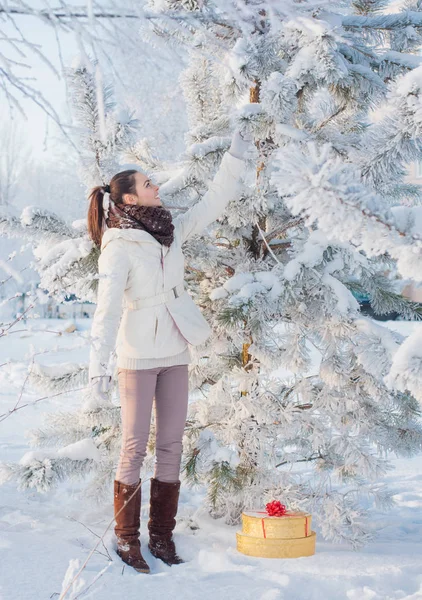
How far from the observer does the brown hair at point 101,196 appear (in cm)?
322

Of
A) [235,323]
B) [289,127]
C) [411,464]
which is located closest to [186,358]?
[235,323]

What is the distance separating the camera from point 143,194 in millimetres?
3201

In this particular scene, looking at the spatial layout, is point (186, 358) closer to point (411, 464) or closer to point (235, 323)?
point (235, 323)

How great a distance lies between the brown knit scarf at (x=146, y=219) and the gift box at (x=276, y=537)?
4.43 ft

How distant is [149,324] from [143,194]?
62 centimetres

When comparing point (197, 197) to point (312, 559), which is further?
point (197, 197)

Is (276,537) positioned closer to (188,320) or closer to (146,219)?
(188,320)

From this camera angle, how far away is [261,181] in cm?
338

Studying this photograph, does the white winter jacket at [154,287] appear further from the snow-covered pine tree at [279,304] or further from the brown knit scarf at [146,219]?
the snow-covered pine tree at [279,304]

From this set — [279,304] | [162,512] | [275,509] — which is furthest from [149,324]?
[275,509]

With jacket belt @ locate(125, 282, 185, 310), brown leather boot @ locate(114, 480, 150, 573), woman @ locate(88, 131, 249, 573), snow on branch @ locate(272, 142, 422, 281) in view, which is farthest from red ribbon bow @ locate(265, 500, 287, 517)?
snow on branch @ locate(272, 142, 422, 281)

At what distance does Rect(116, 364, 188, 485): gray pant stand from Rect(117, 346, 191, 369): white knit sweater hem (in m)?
0.02

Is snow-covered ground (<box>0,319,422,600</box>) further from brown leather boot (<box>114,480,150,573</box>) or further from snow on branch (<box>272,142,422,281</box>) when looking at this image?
snow on branch (<box>272,142,422,281</box>)

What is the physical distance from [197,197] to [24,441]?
129 inches
